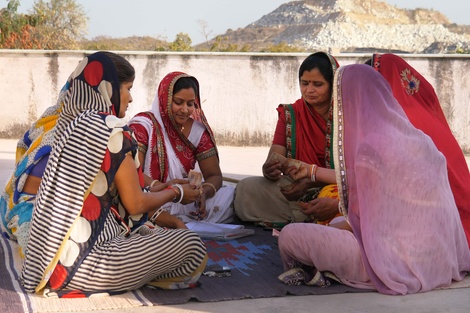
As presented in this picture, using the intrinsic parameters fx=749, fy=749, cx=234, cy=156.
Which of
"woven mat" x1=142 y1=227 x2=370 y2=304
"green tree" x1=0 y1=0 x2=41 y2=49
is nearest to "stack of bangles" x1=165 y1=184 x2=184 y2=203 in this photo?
"woven mat" x1=142 y1=227 x2=370 y2=304

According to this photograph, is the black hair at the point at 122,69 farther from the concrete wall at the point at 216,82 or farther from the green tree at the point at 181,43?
the green tree at the point at 181,43

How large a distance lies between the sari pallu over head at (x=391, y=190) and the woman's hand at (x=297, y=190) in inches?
52.2

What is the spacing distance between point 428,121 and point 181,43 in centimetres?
2090

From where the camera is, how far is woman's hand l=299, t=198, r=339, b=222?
5.07m

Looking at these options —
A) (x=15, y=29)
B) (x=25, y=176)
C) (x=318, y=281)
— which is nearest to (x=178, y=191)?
(x=318, y=281)

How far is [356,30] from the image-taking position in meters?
50.3

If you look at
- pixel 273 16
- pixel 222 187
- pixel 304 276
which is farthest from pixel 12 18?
pixel 273 16

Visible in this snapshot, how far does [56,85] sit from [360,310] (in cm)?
1035

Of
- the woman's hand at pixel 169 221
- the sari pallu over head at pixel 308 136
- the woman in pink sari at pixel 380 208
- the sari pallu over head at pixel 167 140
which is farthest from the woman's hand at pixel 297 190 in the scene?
the woman in pink sari at pixel 380 208

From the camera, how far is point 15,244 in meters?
4.93

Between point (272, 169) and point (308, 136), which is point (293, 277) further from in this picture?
point (308, 136)

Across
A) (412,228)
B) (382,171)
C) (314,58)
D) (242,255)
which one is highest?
(314,58)

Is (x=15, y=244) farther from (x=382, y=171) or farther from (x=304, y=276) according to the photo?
(x=382, y=171)

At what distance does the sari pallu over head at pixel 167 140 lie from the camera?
18.5 feet
